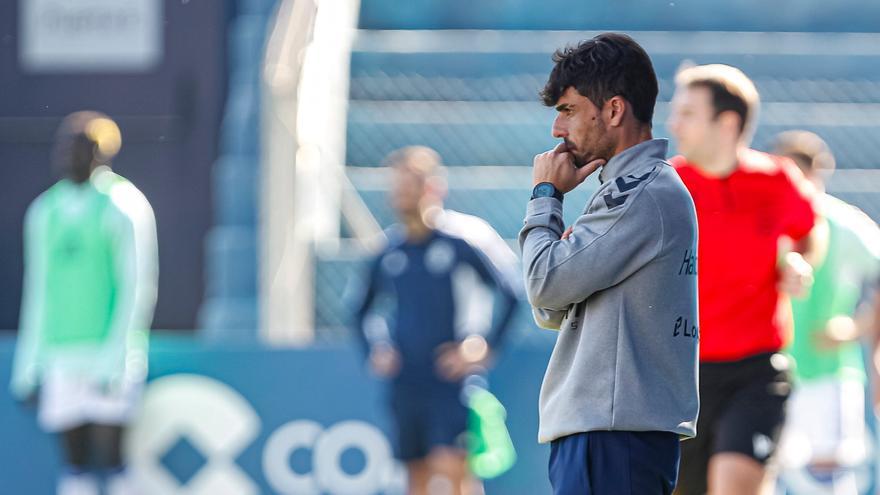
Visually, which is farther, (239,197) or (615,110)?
(239,197)

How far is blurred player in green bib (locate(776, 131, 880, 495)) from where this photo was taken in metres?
8.05

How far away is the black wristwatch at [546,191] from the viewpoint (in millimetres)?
3875

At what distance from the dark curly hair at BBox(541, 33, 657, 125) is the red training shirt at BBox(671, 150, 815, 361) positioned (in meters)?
2.18

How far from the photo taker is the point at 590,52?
3838 millimetres

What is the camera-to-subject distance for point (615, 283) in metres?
3.78

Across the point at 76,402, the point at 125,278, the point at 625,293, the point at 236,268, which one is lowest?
the point at 236,268

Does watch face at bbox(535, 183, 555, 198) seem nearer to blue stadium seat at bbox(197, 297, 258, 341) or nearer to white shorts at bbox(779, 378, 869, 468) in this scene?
white shorts at bbox(779, 378, 869, 468)

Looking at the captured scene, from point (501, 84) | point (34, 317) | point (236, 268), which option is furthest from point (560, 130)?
point (501, 84)

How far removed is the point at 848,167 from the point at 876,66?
1.07 m

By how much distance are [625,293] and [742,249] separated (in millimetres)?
2368

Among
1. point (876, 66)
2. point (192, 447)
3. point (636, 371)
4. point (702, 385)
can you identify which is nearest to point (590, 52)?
point (636, 371)

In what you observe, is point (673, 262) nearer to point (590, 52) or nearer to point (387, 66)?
point (590, 52)

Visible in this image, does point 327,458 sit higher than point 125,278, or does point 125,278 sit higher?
point 125,278

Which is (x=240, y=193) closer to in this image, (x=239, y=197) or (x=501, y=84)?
(x=239, y=197)
